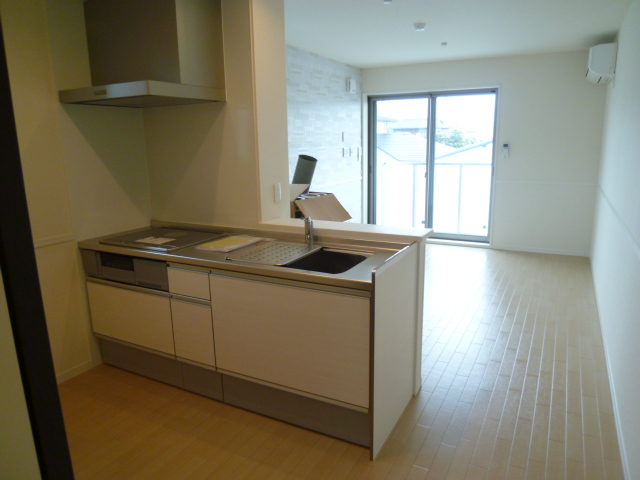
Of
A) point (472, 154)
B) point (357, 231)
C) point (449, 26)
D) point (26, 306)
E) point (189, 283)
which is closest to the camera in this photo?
point (26, 306)

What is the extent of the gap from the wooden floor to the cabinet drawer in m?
0.66

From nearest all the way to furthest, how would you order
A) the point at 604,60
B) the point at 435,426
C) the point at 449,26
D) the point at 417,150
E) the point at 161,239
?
the point at 435,426 → the point at 161,239 → the point at 449,26 → the point at 604,60 → the point at 417,150

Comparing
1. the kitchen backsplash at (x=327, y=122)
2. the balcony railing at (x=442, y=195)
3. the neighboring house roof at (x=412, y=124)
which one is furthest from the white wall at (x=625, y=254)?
the kitchen backsplash at (x=327, y=122)

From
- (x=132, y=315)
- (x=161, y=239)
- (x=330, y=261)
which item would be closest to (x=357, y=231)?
(x=330, y=261)

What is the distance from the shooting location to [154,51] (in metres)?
2.53

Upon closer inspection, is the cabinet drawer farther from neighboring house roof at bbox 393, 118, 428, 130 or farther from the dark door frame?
neighboring house roof at bbox 393, 118, 428, 130

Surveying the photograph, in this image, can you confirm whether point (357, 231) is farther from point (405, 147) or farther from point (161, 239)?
point (405, 147)

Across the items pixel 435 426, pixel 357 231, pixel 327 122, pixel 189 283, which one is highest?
pixel 327 122

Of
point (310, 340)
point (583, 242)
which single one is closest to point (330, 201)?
point (310, 340)

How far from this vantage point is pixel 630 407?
200cm

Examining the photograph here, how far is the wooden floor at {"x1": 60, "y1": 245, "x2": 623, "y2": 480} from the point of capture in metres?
2.04

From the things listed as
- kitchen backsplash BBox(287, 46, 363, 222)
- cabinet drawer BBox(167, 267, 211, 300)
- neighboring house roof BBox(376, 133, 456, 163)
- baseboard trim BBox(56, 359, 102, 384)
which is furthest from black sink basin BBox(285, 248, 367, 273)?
neighboring house roof BBox(376, 133, 456, 163)

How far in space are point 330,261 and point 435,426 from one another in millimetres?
1029

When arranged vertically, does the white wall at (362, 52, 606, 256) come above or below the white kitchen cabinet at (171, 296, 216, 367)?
above
